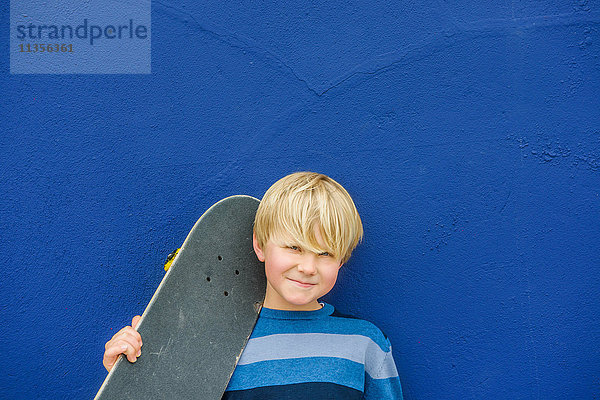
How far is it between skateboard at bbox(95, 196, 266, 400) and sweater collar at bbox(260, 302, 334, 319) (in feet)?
0.15

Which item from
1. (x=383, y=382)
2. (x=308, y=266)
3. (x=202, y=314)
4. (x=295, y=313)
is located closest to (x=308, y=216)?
(x=308, y=266)

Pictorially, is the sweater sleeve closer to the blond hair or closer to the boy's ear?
the blond hair

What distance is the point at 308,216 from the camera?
1288 millimetres

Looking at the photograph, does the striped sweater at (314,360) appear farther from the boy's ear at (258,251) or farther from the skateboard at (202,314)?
the boy's ear at (258,251)

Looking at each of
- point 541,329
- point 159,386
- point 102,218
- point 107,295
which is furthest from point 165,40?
point 541,329

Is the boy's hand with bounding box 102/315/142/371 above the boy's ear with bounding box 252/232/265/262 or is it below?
below

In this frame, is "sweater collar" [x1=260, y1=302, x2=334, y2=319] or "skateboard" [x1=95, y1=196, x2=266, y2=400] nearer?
"skateboard" [x1=95, y1=196, x2=266, y2=400]

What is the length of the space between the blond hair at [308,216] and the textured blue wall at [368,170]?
226 millimetres

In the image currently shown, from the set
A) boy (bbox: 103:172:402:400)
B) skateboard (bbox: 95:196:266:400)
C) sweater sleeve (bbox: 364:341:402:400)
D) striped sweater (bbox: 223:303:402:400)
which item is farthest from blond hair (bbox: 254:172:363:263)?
sweater sleeve (bbox: 364:341:402:400)

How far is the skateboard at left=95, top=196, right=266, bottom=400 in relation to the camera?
1265 millimetres

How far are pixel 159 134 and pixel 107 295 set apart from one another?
1.78 feet

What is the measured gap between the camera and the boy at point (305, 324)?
50.7 inches

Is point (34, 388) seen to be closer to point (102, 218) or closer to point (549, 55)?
point (102, 218)

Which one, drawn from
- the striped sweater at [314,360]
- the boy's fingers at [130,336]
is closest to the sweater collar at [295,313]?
the striped sweater at [314,360]
